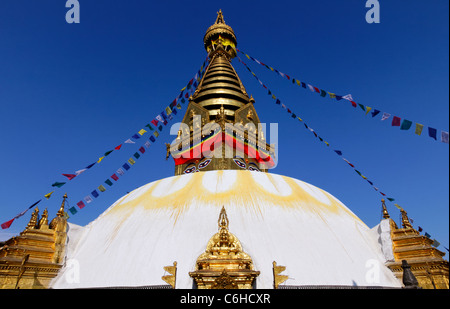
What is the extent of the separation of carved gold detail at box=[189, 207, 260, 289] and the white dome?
0.26 metres

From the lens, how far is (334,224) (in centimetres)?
727

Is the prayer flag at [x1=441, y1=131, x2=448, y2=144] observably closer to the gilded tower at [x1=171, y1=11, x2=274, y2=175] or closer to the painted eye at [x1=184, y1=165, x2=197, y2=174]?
the gilded tower at [x1=171, y1=11, x2=274, y2=175]

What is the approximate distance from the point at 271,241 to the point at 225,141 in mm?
8887

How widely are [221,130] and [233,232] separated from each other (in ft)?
29.5

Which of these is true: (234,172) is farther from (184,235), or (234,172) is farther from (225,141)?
(225,141)

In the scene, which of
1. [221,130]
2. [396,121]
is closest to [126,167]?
[221,130]

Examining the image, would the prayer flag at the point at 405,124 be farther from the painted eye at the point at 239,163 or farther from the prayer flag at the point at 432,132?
the painted eye at the point at 239,163

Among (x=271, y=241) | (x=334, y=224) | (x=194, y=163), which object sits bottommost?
(x=271, y=241)

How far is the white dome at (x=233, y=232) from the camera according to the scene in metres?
5.90

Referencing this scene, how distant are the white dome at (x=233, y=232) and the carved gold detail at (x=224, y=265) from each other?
262 mm
